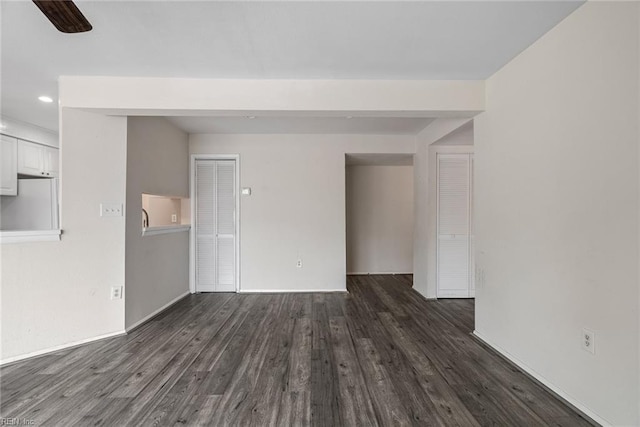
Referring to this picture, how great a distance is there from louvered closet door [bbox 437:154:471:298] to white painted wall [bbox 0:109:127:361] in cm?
392

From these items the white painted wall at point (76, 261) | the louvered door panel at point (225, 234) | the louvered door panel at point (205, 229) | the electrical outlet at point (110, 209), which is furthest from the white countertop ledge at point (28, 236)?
the louvered door panel at point (225, 234)

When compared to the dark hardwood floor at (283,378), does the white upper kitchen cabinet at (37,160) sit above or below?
above

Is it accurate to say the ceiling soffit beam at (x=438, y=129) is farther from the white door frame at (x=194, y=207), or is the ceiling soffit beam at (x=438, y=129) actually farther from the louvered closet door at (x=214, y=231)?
the louvered closet door at (x=214, y=231)

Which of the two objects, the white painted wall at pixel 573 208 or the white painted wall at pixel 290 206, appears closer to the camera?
the white painted wall at pixel 573 208

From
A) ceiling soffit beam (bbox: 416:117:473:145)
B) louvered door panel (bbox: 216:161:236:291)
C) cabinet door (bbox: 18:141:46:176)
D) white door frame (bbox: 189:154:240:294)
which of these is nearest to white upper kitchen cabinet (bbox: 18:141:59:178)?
cabinet door (bbox: 18:141:46:176)

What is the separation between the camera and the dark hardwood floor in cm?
163

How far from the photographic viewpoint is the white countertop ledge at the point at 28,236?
214 centimetres

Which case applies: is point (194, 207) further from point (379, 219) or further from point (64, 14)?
point (379, 219)

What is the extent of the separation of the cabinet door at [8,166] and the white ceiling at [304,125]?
2144 millimetres

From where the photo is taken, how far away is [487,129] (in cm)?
254

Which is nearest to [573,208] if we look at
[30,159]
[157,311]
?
[157,311]

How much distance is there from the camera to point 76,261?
250 centimetres

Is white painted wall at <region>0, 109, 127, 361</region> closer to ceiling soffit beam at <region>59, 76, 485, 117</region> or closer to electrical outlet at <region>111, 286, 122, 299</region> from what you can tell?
electrical outlet at <region>111, 286, 122, 299</region>

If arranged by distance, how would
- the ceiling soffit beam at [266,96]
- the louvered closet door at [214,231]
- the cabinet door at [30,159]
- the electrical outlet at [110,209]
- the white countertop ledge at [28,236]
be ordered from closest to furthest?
the white countertop ledge at [28,236] < the ceiling soffit beam at [266,96] < the electrical outlet at [110,209] < the cabinet door at [30,159] < the louvered closet door at [214,231]
